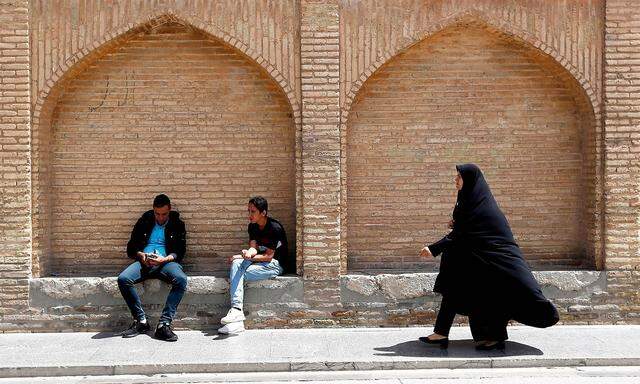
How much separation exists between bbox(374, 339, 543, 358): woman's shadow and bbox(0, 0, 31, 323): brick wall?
12.6 ft

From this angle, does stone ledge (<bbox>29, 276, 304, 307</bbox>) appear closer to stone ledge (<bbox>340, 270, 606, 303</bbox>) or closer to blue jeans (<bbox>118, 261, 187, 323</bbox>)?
blue jeans (<bbox>118, 261, 187, 323</bbox>)

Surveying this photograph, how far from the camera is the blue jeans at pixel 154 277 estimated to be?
7215mm

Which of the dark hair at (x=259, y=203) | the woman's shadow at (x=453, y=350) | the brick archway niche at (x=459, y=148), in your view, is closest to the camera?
the woman's shadow at (x=453, y=350)

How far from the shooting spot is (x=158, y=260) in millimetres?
7359

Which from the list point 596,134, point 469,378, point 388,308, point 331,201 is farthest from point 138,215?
point 596,134

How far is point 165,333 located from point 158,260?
739mm

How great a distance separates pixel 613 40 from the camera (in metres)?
7.60

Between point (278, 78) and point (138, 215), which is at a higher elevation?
point (278, 78)

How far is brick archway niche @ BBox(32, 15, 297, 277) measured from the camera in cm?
789

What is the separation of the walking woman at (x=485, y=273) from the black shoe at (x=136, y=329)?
2815mm

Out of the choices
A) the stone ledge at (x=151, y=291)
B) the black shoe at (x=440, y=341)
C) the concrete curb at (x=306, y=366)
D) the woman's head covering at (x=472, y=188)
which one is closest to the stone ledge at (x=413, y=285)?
the stone ledge at (x=151, y=291)

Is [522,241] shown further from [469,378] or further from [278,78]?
Answer: [278,78]

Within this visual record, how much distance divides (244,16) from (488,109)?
9.16 feet

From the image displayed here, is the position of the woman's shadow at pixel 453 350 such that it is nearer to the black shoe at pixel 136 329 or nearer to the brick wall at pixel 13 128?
the black shoe at pixel 136 329
